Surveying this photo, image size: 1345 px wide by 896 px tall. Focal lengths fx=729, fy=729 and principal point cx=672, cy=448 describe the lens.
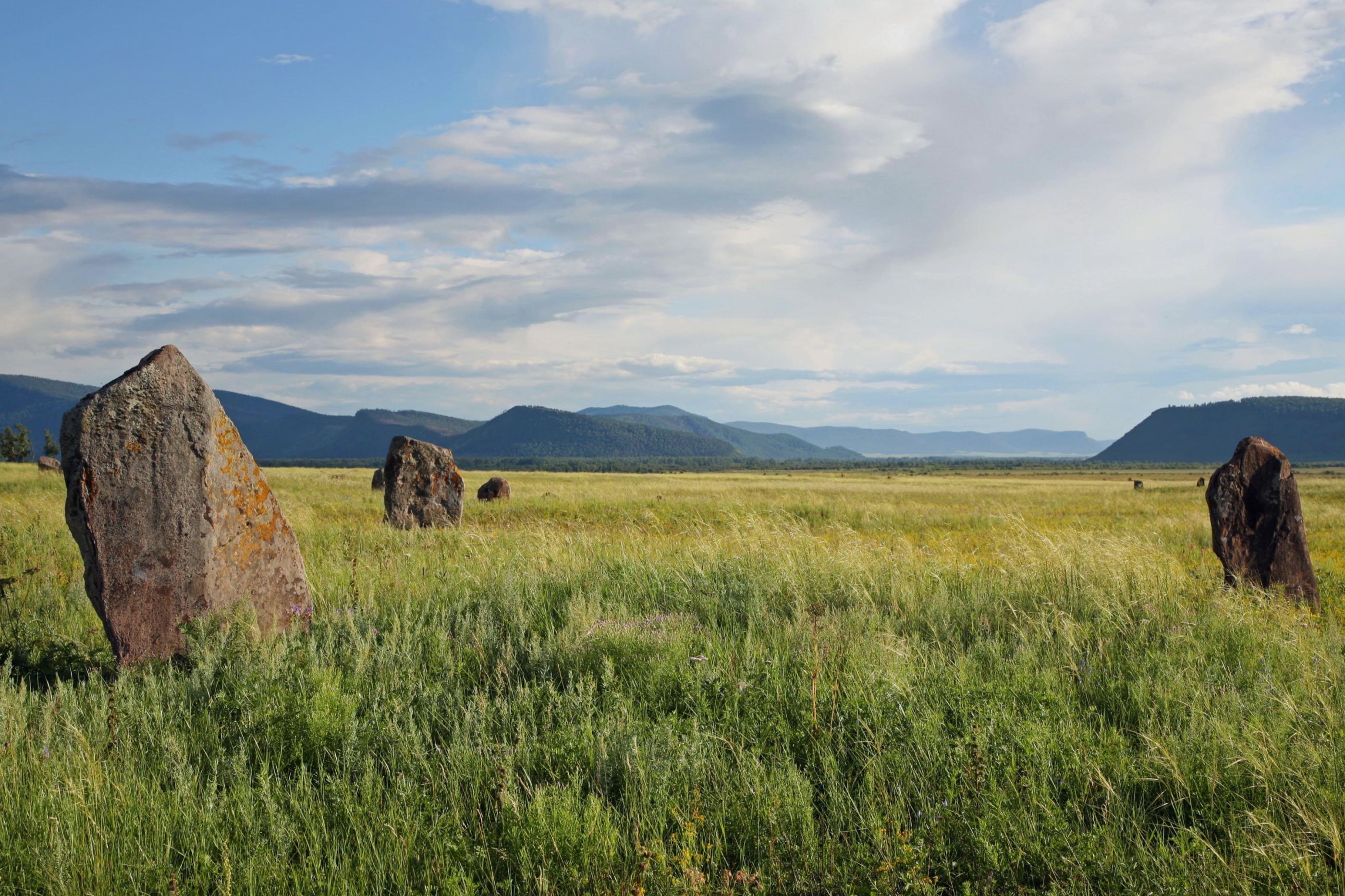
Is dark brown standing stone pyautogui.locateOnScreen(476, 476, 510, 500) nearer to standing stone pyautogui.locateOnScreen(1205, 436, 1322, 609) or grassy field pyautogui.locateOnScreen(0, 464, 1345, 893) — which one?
Result: grassy field pyautogui.locateOnScreen(0, 464, 1345, 893)

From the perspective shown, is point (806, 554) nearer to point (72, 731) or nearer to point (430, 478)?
point (72, 731)

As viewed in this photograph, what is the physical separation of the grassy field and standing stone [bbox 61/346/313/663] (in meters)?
0.36

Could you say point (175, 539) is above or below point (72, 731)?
above

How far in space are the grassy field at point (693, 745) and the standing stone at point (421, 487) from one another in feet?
35.2

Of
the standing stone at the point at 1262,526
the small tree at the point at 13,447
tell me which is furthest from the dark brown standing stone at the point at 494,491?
the small tree at the point at 13,447

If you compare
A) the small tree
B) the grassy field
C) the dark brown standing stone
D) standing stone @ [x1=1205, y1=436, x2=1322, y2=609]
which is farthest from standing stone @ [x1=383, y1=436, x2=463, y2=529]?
the small tree

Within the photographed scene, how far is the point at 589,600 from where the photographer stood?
681 centimetres

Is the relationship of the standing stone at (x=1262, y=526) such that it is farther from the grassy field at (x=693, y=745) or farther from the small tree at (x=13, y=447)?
the small tree at (x=13, y=447)

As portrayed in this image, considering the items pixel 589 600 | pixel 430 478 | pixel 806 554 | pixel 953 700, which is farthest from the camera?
pixel 430 478

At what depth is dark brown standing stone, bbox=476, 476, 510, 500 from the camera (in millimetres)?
27750

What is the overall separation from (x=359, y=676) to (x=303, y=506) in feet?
61.9

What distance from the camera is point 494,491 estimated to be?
27906 mm

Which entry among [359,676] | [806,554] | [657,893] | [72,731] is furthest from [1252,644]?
[72,731]

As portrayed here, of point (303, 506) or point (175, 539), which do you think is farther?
point (303, 506)
